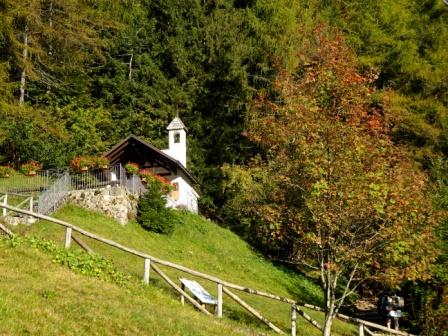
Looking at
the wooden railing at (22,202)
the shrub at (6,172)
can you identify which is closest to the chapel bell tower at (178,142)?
the shrub at (6,172)

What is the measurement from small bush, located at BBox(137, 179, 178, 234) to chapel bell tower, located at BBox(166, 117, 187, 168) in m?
9.93

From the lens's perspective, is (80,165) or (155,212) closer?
(155,212)

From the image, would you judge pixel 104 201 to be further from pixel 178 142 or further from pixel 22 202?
pixel 178 142

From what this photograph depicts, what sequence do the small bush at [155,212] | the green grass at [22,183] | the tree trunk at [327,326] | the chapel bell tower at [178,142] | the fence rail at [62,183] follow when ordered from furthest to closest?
the chapel bell tower at [178,142]
the green grass at [22,183]
the small bush at [155,212]
the fence rail at [62,183]
the tree trunk at [327,326]

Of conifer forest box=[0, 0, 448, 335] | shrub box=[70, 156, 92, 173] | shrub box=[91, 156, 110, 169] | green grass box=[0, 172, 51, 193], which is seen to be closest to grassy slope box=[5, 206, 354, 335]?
conifer forest box=[0, 0, 448, 335]

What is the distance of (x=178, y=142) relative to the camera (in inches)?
1455

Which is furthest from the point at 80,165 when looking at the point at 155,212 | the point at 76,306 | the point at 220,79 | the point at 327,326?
the point at 220,79

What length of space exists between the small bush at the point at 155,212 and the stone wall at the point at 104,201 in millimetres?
1013

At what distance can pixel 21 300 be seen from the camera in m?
9.05

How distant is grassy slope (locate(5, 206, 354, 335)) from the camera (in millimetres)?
18516

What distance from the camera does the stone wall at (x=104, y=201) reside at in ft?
78.9

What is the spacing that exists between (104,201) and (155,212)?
8.21ft

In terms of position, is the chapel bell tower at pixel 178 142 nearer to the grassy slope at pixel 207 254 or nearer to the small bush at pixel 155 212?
the grassy slope at pixel 207 254

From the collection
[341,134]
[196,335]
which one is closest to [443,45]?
[341,134]
